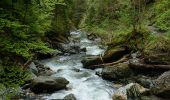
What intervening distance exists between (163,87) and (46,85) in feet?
16.8

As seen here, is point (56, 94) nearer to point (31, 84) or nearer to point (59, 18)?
point (31, 84)

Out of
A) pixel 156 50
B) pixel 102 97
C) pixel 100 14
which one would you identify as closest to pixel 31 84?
pixel 102 97

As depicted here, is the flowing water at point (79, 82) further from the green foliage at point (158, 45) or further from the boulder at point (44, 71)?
the green foliage at point (158, 45)

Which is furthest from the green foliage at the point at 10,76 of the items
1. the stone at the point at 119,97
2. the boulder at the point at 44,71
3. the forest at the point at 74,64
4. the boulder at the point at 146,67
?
the boulder at the point at 44,71

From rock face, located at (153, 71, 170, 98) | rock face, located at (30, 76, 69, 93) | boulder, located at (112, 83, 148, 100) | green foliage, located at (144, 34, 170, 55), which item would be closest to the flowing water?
rock face, located at (30, 76, 69, 93)

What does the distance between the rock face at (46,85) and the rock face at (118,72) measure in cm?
271

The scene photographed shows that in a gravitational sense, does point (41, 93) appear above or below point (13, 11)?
below

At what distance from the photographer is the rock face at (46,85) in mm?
12305

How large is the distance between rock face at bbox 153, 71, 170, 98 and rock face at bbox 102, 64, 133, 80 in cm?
284

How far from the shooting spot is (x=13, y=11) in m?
7.66

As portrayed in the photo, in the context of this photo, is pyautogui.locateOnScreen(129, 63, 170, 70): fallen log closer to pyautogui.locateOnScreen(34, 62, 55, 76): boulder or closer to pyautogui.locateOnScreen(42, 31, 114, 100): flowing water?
pyautogui.locateOnScreen(42, 31, 114, 100): flowing water

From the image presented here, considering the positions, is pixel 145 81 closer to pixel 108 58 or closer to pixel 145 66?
pixel 145 66

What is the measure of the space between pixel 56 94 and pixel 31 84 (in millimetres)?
1269

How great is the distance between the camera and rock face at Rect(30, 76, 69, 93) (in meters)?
12.3
